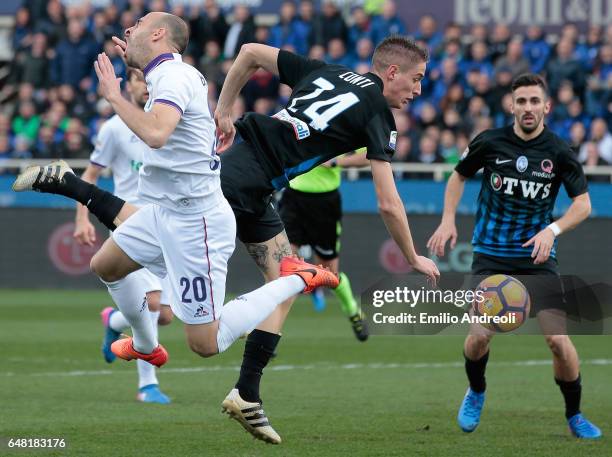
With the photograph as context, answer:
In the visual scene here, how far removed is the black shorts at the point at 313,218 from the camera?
14.9 m

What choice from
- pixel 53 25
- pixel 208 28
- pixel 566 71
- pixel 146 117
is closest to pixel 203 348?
pixel 146 117

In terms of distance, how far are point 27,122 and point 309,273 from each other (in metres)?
15.5

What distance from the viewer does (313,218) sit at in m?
14.9

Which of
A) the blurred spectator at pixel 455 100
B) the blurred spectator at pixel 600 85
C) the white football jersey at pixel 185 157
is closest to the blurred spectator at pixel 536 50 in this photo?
the blurred spectator at pixel 600 85

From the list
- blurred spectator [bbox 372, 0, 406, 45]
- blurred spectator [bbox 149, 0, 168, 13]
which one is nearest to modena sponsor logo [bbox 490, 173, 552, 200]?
blurred spectator [bbox 372, 0, 406, 45]

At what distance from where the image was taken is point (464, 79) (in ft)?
68.7

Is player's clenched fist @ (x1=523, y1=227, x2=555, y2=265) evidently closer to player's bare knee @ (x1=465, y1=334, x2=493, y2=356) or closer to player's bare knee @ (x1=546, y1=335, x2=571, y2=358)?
player's bare knee @ (x1=546, y1=335, x2=571, y2=358)

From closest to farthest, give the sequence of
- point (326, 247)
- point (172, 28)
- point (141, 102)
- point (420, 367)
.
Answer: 1. point (172, 28)
2. point (141, 102)
3. point (420, 367)
4. point (326, 247)

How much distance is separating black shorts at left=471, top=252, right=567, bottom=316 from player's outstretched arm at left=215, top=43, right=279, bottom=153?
78.5 inches

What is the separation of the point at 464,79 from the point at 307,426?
43.6ft

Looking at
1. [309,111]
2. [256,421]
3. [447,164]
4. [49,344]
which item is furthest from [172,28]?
[447,164]

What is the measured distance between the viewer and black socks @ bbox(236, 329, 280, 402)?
7346 mm

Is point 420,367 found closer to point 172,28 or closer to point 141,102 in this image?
point 141,102

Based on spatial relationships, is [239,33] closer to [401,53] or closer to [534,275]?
[534,275]
